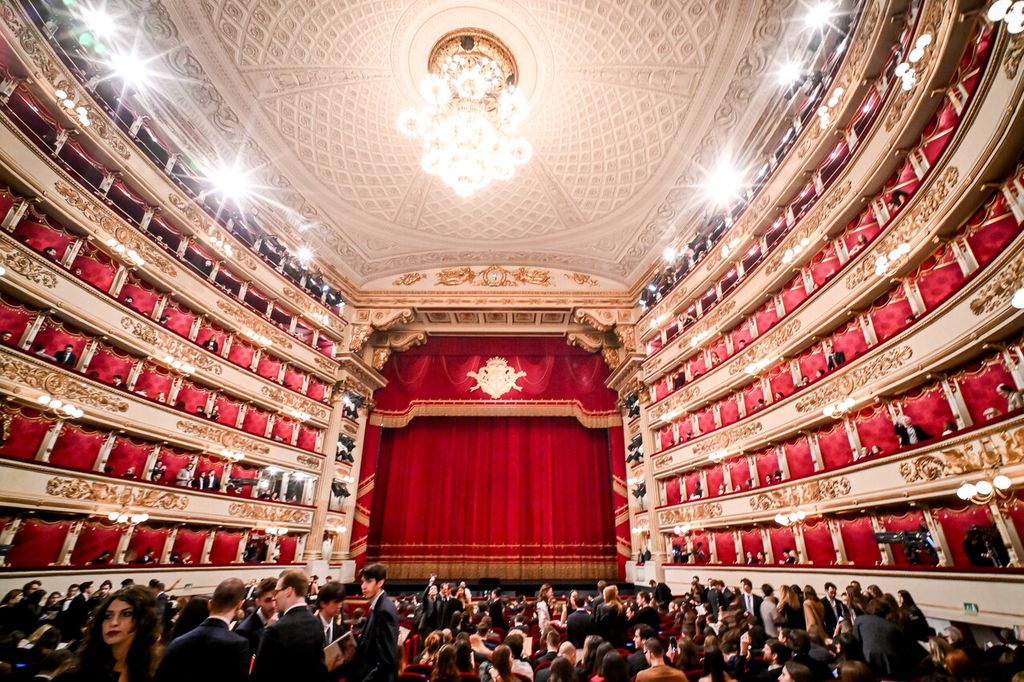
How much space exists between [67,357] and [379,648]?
8815 mm

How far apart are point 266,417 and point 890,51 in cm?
1555

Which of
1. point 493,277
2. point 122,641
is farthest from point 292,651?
point 493,277

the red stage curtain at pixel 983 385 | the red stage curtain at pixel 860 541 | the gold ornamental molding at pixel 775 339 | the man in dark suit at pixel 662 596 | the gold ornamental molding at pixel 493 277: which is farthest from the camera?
the gold ornamental molding at pixel 493 277

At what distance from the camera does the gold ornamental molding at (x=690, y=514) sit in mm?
10956

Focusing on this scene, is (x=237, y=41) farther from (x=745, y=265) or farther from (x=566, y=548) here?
(x=566, y=548)

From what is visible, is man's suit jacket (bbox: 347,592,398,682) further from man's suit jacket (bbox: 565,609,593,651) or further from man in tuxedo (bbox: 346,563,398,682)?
man's suit jacket (bbox: 565,609,593,651)

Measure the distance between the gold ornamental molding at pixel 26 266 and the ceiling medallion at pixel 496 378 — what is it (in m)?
11.7

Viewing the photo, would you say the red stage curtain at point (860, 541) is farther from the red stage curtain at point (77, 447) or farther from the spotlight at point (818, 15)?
the red stage curtain at point (77, 447)

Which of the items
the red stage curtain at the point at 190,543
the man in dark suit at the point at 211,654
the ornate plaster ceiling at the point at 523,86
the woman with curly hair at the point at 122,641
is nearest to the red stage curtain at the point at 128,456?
the red stage curtain at the point at 190,543

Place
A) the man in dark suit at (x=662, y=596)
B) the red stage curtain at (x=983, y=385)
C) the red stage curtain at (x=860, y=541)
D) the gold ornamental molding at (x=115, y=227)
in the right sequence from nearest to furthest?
the red stage curtain at (x=983, y=385), the red stage curtain at (x=860, y=541), the gold ornamental molding at (x=115, y=227), the man in dark suit at (x=662, y=596)

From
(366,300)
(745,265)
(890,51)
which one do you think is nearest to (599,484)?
(745,265)

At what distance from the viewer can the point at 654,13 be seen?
923 cm

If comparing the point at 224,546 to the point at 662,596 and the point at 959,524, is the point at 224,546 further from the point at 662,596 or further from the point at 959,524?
the point at 959,524

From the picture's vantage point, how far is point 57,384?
790 centimetres
